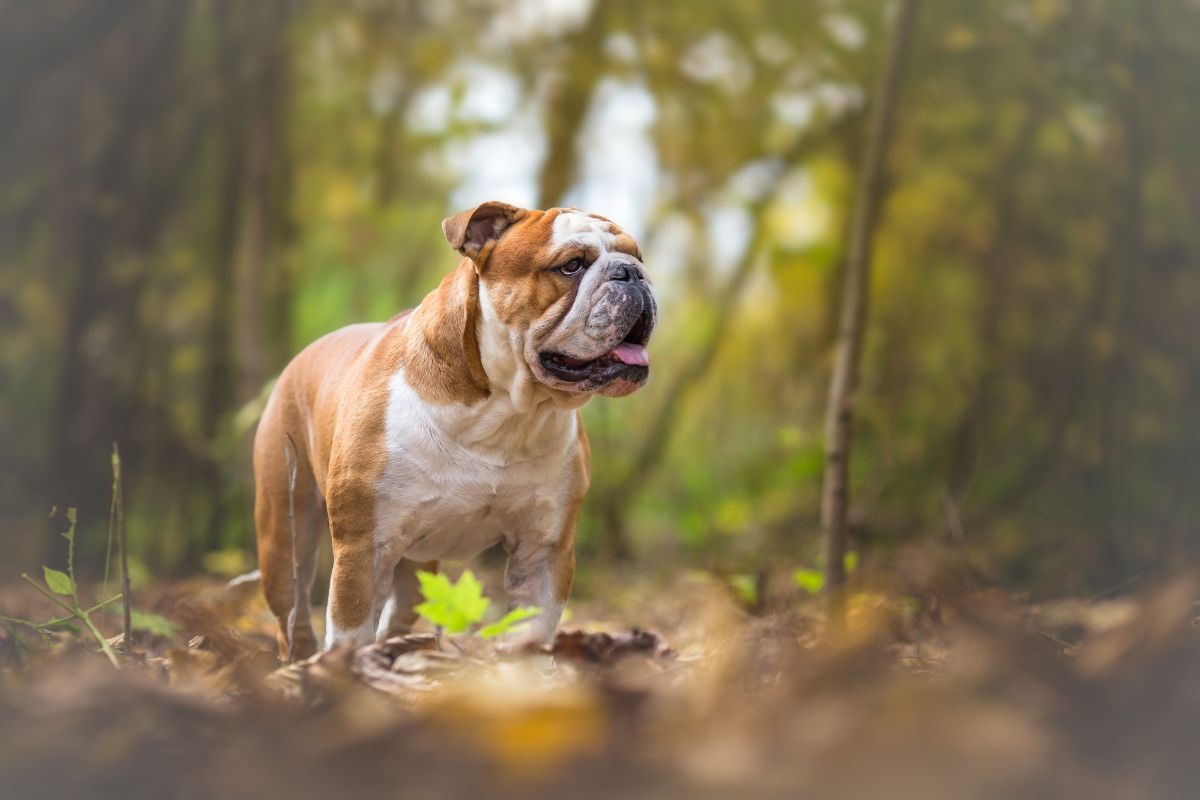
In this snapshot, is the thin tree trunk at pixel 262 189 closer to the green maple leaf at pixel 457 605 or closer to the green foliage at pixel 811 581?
the green foliage at pixel 811 581

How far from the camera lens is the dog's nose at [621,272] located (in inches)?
136

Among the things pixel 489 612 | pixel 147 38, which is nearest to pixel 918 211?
pixel 489 612

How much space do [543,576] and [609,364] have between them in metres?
0.77

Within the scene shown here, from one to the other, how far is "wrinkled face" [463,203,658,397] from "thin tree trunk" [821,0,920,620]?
4.69 ft

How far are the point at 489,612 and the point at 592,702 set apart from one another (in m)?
4.53

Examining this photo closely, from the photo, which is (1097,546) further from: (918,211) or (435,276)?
(435,276)

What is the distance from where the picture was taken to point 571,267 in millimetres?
3518

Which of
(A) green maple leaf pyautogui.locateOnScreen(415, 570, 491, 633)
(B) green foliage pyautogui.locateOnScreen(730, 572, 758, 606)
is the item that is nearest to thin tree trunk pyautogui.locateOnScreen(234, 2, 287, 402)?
(B) green foliage pyautogui.locateOnScreen(730, 572, 758, 606)

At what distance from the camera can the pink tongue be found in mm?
3488

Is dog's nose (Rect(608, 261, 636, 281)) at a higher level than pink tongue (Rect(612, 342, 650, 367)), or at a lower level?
higher

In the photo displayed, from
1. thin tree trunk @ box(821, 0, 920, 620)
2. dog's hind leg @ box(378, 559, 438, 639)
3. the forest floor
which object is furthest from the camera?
thin tree trunk @ box(821, 0, 920, 620)

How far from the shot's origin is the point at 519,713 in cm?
171

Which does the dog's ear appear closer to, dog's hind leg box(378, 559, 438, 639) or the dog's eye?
the dog's eye

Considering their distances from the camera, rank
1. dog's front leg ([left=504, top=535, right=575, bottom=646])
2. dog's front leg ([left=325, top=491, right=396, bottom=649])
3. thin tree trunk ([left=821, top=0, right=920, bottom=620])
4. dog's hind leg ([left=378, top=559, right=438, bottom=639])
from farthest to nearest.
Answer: thin tree trunk ([left=821, top=0, right=920, bottom=620]), dog's hind leg ([left=378, top=559, right=438, bottom=639]), dog's front leg ([left=504, top=535, right=575, bottom=646]), dog's front leg ([left=325, top=491, right=396, bottom=649])
